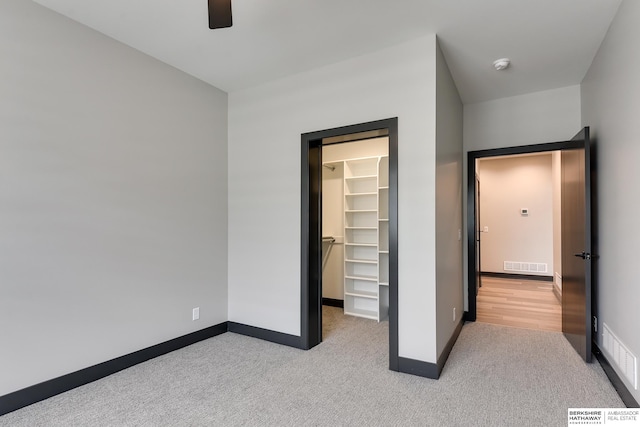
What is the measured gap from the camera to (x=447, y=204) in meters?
3.09

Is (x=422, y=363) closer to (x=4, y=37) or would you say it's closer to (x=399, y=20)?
(x=399, y=20)

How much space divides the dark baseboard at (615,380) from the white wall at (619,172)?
69 millimetres

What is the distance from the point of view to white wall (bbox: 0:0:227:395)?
2.17m

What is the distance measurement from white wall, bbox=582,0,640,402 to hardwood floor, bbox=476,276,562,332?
131 cm

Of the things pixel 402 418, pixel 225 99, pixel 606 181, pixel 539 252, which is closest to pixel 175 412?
pixel 402 418

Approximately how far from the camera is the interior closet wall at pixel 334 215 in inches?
185

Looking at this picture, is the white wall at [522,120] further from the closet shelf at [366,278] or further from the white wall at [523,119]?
the closet shelf at [366,278]

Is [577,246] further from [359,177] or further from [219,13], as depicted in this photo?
[219,13]

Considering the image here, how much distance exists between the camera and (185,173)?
3291 millimetres

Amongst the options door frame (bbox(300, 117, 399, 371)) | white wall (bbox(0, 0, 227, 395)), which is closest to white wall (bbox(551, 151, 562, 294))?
door frame (bbox(300, 117, 399, 371))

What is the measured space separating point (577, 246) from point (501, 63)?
6.01ft

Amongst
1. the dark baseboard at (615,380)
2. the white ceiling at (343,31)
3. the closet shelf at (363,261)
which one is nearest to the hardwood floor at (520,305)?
the dark baseboard at (615,380)

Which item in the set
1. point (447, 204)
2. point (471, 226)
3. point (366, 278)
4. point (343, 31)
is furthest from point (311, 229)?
point (471, 226)

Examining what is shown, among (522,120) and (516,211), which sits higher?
(522,120)
